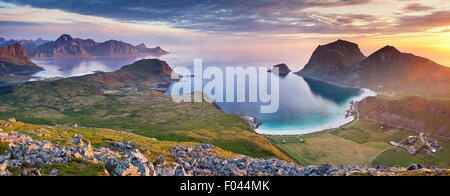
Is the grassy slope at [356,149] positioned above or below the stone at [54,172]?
below

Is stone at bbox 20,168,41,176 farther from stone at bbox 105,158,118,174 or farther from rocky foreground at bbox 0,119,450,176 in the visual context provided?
stone at bbox 105,158,118,174

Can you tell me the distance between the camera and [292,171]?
138 feet

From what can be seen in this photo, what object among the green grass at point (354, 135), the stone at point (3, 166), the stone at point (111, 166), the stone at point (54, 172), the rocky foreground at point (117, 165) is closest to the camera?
the stone at point (3, 166)

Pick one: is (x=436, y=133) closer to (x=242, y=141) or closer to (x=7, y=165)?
(x=242, y=141)

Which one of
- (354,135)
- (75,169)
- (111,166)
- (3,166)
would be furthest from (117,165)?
(354,135)

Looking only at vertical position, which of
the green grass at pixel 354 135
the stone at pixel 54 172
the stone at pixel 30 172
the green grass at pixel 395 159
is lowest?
the green grass at pixel 395 159

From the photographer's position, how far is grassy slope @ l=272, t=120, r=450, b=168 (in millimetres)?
137000

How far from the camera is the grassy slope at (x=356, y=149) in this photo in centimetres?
13700

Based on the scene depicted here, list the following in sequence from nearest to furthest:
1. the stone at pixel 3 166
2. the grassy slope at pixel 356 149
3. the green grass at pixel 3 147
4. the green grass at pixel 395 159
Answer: the stone at pixel 3 166 < the green grass at pixel 3 147 < the green grass at pixel 395 159 < the grassy slope at pixel 356 149

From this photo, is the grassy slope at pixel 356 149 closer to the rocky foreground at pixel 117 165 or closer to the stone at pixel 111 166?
the rocky foreground at pixel 117 165

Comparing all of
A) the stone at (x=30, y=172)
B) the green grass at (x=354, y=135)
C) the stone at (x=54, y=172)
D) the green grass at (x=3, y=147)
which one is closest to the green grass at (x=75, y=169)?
the stone at (x=54, y=172)

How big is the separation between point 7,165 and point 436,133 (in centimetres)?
25485

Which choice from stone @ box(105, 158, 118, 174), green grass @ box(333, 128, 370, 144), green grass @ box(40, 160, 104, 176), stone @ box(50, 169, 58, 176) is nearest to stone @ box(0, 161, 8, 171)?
green grass @ box(40, 160, 104, 176)
